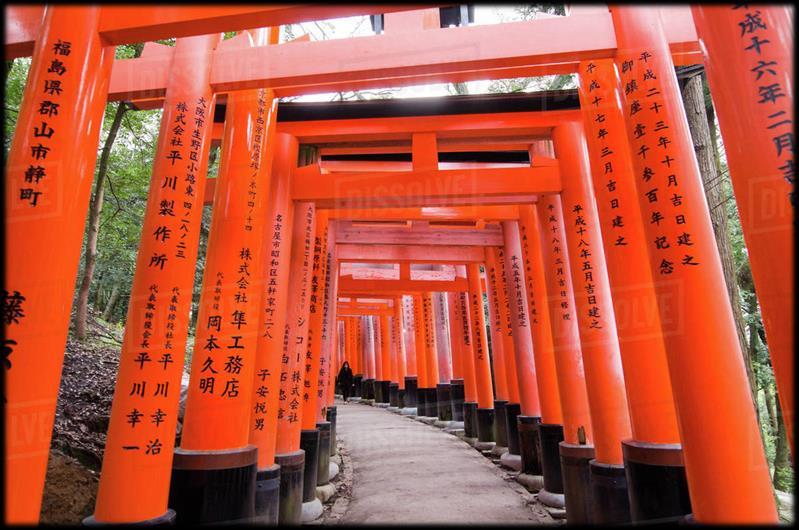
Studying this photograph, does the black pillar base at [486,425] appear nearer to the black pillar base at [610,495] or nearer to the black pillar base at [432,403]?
the black pillar base at [432,403]

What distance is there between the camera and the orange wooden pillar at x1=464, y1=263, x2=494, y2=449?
30.8 ft

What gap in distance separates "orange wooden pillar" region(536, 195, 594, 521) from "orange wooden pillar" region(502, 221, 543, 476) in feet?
4.52

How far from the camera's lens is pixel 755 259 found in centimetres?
208

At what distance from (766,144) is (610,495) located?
302 centimetres

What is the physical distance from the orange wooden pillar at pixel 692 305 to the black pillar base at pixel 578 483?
7.63 feet

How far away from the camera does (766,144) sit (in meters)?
2.02

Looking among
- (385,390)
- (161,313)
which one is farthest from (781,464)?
(161,313)

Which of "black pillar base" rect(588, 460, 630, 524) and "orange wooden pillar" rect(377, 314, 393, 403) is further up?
→ "orange wooden pillar" rect(377, 314, 393, 403)

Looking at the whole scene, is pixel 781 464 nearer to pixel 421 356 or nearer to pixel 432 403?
pixel 432 403

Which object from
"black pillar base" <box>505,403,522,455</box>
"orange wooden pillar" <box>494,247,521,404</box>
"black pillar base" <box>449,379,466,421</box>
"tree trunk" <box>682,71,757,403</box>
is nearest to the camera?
"tree trunk" <box>682,71,757,403</box>

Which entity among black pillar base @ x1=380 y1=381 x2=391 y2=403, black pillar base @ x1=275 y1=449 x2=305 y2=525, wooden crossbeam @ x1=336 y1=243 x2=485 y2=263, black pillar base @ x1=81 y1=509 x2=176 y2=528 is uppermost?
wooden crossbeam @ x1=336 y1=243 x2=485 y2=263

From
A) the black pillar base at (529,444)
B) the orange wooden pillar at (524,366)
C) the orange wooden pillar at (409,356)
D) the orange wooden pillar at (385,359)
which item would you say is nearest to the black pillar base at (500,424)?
the orange wooden pillar at (524,366)

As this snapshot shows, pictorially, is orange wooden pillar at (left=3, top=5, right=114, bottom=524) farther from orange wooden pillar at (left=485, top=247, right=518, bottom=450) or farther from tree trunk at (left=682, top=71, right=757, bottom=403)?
orange wooden pillar at (left=485, top=247, right=518, bottom=450)

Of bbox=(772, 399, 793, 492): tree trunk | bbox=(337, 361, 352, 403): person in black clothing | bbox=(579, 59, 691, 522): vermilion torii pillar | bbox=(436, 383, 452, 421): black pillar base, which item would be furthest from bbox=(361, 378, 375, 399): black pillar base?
bbox=(579, 59, 691, 522): vermilion torii pillar
